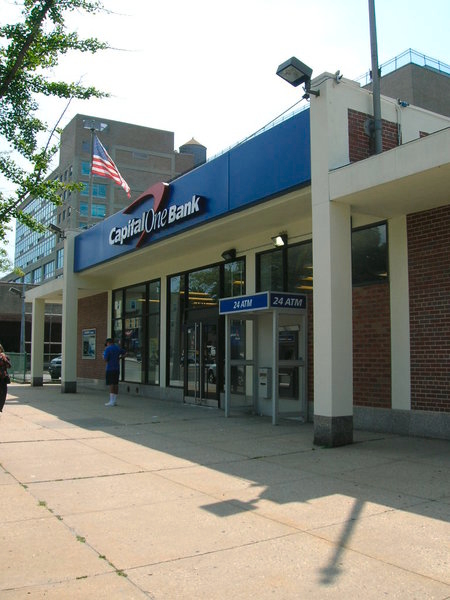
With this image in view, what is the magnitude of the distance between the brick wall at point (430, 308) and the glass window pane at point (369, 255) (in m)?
0.62

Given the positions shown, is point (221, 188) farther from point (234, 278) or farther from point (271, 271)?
point (234, 278)

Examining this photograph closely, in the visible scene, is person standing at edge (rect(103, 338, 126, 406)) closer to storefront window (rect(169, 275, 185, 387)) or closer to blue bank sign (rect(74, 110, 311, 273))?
storefront window (rect(169, 275, 185, 387))

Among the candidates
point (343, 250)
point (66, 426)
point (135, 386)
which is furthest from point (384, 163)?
point (135, 386)

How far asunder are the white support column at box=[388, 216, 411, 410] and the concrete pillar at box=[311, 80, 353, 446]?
141 cm

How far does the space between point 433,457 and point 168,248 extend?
30.3ft

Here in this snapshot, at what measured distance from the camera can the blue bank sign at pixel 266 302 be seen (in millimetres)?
10867

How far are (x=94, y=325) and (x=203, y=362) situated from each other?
1039cm

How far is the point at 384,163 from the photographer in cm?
805

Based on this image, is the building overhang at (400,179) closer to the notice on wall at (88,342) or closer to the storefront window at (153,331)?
the storefront window at (153,331)

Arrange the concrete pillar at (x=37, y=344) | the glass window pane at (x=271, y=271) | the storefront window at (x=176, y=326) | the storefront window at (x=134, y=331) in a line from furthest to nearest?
the concrete pillar at (x=37, y=344) → the storefront window at (x=134, y=331) → the storefront window at (x=176, y=326) → the glass window pane at (x=271, y=271)

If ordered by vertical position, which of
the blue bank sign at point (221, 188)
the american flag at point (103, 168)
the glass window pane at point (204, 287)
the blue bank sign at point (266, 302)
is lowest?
the blue bank sign at point (266, 302)

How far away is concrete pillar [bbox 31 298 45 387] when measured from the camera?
2345cm

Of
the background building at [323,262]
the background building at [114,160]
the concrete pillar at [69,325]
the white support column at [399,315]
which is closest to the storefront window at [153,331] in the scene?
the background building at [323,262]

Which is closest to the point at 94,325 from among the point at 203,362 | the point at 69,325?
the point at 69,325
